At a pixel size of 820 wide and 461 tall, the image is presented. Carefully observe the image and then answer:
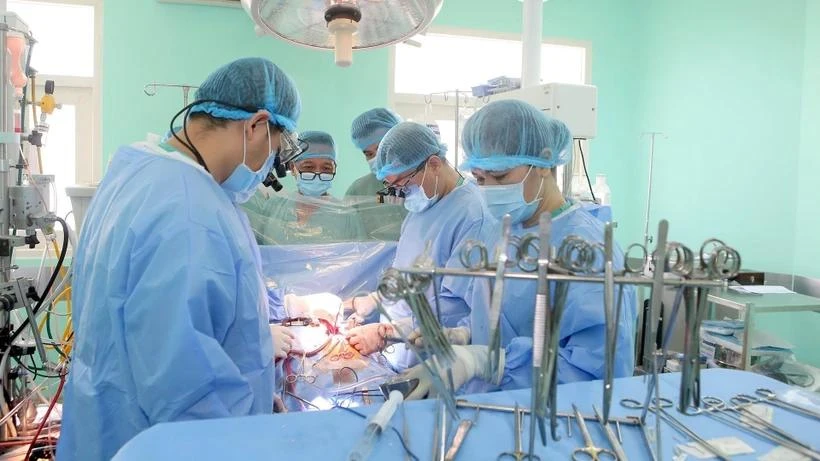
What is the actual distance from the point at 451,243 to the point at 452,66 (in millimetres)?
2924

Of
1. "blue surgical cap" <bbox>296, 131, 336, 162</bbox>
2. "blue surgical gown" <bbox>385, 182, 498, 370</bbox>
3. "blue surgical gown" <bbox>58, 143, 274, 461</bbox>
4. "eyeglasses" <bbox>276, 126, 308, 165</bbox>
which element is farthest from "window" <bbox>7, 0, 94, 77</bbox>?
"blue surgical gown" <bbox>58, 143, 274, 461</bbox>

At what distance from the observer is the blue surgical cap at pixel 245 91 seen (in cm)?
130

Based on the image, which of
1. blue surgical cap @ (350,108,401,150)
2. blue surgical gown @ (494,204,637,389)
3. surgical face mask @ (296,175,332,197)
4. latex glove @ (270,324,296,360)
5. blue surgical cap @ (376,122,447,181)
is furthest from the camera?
blue surgical cap @ (350,108,401,150)

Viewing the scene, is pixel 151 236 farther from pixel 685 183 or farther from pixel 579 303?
pixel 685 183

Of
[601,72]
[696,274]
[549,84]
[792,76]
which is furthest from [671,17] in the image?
[696,274]

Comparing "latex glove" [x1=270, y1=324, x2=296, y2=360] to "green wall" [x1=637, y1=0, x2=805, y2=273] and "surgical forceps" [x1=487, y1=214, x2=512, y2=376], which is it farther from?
"green wall" [x1=637, y1=0, x2=805, y2=273]

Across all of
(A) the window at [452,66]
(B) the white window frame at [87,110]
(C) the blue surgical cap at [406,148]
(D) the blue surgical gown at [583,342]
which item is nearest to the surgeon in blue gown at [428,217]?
(C) the blue surgical cap at [406,148]

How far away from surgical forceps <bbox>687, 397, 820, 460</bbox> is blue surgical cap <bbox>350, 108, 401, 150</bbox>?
2.24 m

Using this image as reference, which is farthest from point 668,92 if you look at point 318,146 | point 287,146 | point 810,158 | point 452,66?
point 287,146

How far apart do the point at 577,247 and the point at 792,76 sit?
3.43 m

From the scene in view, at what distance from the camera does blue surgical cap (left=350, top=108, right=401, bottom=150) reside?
9.86ft

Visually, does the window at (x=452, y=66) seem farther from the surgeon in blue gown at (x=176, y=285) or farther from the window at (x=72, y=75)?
the surgeon in blue gown at (x=176, y=285)

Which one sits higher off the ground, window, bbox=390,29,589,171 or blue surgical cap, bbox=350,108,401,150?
window, bbox=390,29,589,171

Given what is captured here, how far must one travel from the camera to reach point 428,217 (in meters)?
2.18
